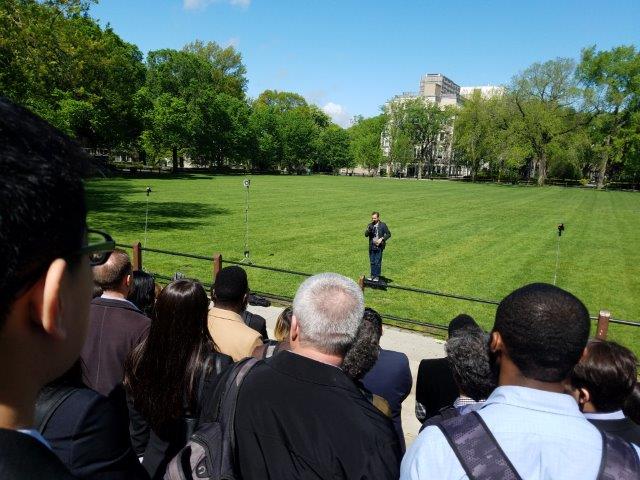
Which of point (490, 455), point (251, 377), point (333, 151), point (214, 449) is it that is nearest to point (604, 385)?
point (490, 455)

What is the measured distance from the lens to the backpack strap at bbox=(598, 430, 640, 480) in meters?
1.75

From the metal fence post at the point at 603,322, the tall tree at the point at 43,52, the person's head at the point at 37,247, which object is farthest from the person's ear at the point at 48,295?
the tall tree at the point at 43,52

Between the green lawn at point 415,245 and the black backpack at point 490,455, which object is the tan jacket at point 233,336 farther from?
the green lawn at point 415,245

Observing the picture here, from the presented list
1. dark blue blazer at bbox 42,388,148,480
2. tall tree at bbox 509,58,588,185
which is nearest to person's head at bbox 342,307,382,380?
dark blue blazer at bbox 42,388,148,480

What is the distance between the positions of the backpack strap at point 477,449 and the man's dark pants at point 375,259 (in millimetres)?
11262

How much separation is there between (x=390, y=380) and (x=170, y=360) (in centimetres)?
180

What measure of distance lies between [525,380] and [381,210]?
29.9m

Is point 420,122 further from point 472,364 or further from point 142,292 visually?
point 472,364

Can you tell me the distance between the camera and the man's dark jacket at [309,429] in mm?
1940

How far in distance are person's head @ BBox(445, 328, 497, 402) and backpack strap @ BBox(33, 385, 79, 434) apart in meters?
2.54

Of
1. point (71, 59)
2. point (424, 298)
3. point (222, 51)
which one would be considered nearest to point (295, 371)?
point (424, 298)

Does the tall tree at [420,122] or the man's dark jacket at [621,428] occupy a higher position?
the tall tree at [420,122]

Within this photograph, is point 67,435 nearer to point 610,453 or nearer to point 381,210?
point 610,453

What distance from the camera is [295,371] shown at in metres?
2.14
